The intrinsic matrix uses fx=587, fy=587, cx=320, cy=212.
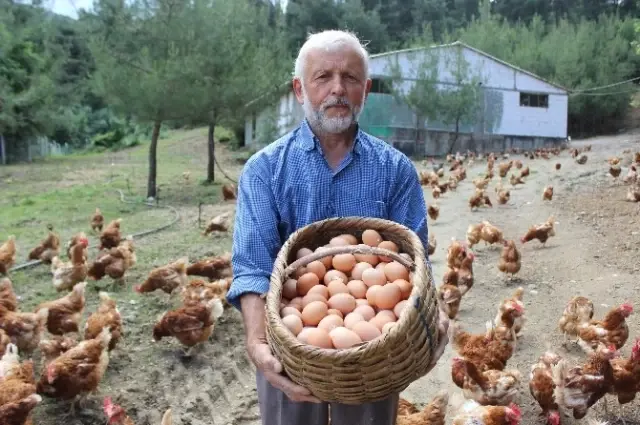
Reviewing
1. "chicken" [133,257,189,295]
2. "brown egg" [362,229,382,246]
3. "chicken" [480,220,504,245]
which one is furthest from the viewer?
"chicken" [480,220,504,245]

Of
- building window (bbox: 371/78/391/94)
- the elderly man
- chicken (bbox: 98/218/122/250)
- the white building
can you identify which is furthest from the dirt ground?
building window (bbox: 371/78/391/94)

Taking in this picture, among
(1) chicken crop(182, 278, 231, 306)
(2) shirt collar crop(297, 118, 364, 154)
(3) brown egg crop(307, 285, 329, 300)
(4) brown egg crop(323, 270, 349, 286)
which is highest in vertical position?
(2) shirt collar crop(297, 118, 364, 154)

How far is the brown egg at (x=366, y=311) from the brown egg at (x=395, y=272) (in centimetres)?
13

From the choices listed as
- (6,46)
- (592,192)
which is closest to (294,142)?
(592,192)

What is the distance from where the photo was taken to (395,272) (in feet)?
6.47

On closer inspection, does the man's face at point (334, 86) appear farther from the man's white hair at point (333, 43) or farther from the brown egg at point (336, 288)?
the brown egg at point (336, 288)

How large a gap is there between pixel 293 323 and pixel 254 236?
1.54 feet

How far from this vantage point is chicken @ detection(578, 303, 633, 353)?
473 centimetres

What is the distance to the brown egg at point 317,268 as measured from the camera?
204 centimetres

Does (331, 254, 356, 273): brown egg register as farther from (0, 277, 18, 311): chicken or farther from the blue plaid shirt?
(0, 277, 18, 311): chicken

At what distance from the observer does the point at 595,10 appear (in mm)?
50750

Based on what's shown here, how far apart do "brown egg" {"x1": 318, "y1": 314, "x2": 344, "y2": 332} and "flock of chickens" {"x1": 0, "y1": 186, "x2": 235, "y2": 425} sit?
191 centimetres

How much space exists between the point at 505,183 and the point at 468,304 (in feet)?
39.3

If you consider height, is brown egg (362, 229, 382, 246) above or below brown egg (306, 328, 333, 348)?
above
